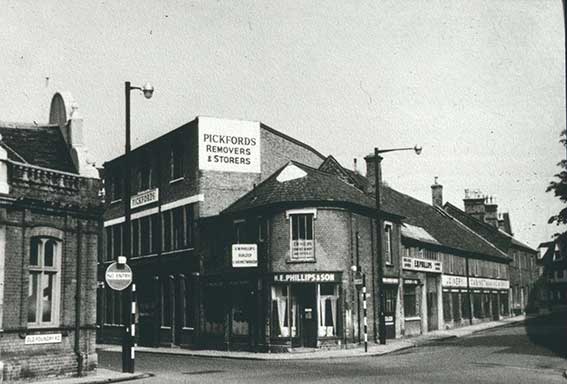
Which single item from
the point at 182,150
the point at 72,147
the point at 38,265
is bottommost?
the point at 38,265

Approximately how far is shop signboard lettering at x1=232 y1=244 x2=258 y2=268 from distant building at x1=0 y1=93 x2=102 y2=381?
29.1 ft

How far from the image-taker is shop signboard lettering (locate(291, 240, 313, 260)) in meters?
28.3

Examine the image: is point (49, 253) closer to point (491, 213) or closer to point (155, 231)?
point (155, 231)

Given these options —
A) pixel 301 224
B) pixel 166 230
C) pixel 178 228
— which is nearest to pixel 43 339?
pixel 301 224

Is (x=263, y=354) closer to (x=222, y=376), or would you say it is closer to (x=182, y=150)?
(x=222, y=376)

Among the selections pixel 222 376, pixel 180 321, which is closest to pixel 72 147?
pixel 222 376

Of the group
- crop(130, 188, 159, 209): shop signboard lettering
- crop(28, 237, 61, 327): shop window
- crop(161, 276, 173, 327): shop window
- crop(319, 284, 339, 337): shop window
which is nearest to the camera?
crop(28, 237, 61, 327): shop window

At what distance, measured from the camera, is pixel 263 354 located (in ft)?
89.5

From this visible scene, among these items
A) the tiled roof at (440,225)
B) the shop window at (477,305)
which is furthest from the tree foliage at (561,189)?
the shop window at (477,305)

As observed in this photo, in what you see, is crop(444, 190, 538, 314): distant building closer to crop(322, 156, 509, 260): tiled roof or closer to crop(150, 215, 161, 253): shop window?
crop(322, 156, 509, 260): tiled roof

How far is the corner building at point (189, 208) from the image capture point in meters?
32.1

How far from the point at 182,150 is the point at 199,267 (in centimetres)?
611

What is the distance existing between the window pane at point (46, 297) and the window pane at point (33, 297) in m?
0.21

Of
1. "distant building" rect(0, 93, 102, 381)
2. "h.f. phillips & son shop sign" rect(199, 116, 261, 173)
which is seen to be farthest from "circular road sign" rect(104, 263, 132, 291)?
"h.f. phillips & son shop sign" rect(199, 116, 261, 173)
